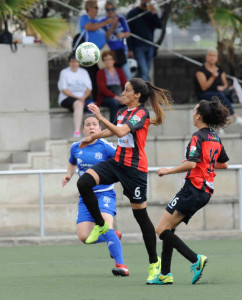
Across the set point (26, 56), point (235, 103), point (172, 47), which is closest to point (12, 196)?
point (26, 56)

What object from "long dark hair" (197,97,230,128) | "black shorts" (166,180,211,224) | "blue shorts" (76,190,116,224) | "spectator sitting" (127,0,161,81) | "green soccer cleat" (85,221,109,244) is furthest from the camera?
"spectator sitting" (127,0,161,81)

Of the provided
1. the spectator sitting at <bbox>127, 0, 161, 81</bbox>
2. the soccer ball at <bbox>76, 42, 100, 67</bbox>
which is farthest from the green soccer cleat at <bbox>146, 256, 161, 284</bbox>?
the spectator sitting at <bbox>127, 0, 161, 81</bbox>

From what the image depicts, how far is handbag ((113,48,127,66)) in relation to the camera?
16969 millimetres

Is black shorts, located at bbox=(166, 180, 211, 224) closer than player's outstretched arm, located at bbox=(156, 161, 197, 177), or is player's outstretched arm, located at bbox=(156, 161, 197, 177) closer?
player's outstretched arm, located at bbox=(156, 161, 197, 177)

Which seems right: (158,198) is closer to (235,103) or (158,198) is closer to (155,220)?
(155,220)

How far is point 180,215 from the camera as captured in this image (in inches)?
351

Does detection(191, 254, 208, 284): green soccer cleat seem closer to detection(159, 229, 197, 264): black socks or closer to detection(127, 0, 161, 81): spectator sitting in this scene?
detection(159, 229, 197, 264): black socks

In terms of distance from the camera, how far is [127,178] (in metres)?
9.16

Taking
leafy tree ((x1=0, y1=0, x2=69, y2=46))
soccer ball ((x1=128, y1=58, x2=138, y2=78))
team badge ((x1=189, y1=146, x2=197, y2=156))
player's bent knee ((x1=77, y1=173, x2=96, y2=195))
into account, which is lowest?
player's bent knee ((x1=77, y1=173, x2=96, y2=195))

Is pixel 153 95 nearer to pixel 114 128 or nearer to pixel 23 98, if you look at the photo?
pixel 114 128

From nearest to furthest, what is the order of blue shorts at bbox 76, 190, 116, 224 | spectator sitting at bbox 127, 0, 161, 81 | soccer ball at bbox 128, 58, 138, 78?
blue shorts at bbox 76, 190, 116, 224
soccer ball at bbox 128, 58, 138, 78
spectator sitting at bbox 127, 0, 161, 81

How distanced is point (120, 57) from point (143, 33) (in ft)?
3.64

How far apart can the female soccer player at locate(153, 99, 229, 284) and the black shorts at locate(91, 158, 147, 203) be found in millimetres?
378

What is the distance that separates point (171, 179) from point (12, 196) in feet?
7.96
